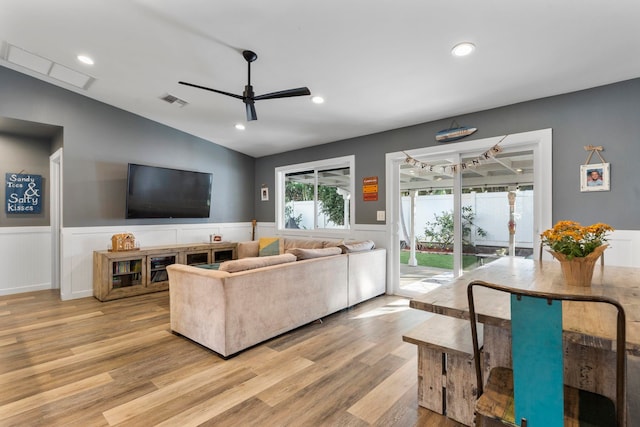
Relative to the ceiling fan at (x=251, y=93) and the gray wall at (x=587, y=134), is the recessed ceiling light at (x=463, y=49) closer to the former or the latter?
the ceiling fan at (x=251, y=93)

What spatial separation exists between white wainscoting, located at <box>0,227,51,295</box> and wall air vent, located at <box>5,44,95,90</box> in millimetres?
2403

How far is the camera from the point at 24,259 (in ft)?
15.5

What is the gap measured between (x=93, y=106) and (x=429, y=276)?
234 inches

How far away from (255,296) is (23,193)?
15.0 feet

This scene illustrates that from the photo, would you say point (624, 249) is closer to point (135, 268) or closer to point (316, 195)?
point (316, 195)

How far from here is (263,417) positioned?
1.88 meters

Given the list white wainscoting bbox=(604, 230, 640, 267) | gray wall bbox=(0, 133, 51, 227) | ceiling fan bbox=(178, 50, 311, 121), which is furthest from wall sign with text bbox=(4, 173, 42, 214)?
white wainscoting bbox=(604, 230, 640, 267)

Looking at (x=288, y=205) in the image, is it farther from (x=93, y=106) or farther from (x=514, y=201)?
(x=514, y=201)

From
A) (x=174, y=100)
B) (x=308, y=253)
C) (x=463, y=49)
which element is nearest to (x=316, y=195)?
(x=308, y=253)

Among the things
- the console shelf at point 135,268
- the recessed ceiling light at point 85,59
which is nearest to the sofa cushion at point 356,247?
the console shelf at point 135,268

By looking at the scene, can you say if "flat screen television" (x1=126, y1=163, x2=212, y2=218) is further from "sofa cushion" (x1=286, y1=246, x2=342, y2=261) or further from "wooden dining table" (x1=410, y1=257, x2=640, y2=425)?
"wooden dining table" (x1=410, y1=257, x2=640, y2=425)

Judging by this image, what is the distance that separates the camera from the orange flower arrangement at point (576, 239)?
1715 mm

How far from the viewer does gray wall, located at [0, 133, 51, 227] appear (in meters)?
4.62

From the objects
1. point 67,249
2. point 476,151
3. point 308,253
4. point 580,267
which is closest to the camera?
point 580,267
